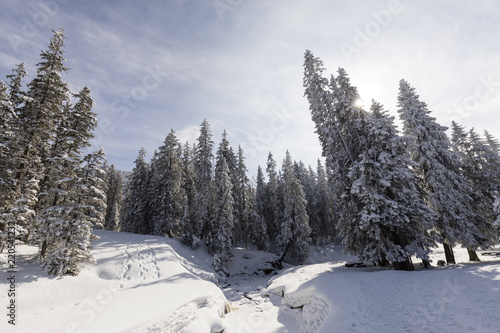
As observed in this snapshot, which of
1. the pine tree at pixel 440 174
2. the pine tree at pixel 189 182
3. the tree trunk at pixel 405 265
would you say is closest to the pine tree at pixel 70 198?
the pine tree at pixel 189 182

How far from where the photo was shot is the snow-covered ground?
7.79 m

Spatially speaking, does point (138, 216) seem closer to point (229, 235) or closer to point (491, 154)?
point (229, 235)

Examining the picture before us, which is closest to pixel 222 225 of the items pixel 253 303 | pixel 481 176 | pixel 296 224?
pixel 296 224

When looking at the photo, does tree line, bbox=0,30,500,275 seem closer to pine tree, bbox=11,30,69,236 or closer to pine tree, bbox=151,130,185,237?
pine tree, bbox=11,30,69,236

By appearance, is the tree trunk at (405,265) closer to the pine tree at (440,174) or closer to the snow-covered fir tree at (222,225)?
the pine tree at (440,174)

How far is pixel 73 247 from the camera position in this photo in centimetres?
1426

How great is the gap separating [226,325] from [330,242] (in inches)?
1934

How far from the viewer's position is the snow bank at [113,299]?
27.6 feet

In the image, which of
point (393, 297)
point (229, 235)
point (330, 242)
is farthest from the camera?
point (330, 242)

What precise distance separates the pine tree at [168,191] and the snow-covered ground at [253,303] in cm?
1355

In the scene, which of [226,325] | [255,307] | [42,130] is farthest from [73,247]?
[255,307]

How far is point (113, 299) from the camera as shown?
1121cm

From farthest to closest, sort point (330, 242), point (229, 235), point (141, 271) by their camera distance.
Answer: point (330, 242) < point (229, 235) < point (141, 271)

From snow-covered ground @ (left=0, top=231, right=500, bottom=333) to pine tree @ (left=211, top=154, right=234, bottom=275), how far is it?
10.6 metres
